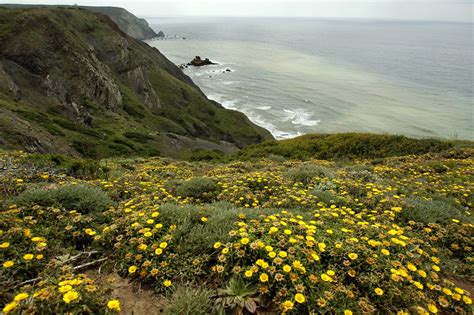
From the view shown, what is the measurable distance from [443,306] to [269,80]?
293 ft

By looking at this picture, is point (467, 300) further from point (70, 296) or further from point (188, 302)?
point (70, 296)

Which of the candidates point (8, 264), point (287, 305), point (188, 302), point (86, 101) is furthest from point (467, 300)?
point (86, 101)

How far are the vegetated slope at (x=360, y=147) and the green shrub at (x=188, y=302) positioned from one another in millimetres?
19152

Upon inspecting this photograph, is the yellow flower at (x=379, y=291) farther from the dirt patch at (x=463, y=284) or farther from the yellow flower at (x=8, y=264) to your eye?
the yellow flower at (x=8, y=264)

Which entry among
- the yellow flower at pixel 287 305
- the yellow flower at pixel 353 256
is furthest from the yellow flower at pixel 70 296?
the yellow flower at pixel 353 256

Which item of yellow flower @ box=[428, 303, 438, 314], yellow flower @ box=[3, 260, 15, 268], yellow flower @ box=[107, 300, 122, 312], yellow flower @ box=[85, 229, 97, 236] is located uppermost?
yellow flower @ box=[3, 260, 15, 268]

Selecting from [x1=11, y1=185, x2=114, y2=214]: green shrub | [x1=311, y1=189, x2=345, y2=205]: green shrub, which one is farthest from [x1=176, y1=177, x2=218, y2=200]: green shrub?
[x1=311, y1=189, x2=345, y2=205]: green shrub

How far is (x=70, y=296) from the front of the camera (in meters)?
2.77

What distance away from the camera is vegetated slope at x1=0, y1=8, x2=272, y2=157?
90.0ft

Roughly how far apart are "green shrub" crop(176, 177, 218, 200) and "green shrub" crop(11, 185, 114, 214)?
A: 2093 millimetres

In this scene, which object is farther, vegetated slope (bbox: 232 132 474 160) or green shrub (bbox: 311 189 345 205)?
vegetated slope (bbox: 232 132 474 160)

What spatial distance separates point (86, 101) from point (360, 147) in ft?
136

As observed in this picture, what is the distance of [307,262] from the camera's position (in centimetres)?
362

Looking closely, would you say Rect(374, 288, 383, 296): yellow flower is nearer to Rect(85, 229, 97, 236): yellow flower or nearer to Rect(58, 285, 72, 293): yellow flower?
Rect(58, 285, 72, 293): yellow flower
